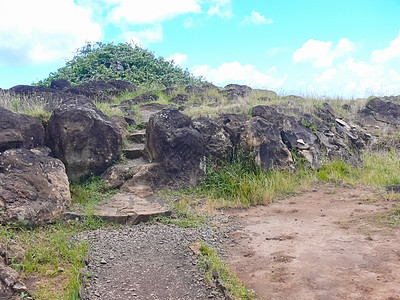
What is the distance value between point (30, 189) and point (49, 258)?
3.98 feet

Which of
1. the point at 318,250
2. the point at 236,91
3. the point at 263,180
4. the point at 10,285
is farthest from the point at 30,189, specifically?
the point at 236,91

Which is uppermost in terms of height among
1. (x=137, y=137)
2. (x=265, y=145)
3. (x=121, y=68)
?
(x=121, y=68)

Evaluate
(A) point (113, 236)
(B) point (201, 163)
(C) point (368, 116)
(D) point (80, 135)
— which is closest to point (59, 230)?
(A) point (113, 236)

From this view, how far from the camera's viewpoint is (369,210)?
588cm

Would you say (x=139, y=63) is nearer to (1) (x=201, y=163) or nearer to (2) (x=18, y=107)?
(2) (x=18, y=107)

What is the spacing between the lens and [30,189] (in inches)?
192

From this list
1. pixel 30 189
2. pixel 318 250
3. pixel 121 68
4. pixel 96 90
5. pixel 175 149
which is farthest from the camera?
pixel 121 68

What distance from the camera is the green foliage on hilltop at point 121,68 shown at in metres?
14.5

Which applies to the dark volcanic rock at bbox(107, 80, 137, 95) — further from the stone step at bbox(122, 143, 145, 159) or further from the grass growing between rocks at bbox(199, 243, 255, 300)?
the grass growing between rocks at bbox(199, 243, 255, 300)

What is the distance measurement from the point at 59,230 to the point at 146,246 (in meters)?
1.24

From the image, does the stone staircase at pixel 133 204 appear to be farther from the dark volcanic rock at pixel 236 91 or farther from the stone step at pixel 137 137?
the dark volcanic rock at pixel 236 91

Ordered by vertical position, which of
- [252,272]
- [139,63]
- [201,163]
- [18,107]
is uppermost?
[139,63]

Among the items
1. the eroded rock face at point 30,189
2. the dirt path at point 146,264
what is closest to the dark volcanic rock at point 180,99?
the eroded rock face at point 30,189

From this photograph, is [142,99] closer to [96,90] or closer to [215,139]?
[96,90]
